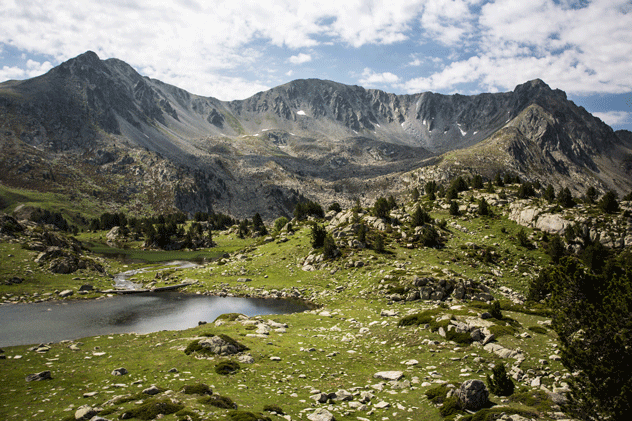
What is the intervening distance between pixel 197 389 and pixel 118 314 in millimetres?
37122

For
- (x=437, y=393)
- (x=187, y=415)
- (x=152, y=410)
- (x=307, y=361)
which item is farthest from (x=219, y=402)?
(x=437, y=393)

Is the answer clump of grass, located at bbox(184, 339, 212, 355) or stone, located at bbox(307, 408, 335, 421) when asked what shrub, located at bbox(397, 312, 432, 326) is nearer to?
stone, located at bbox(307, 408, 335, 421)

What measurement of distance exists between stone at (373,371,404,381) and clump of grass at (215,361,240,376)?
393 inches

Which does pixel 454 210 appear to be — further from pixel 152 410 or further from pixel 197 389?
pixel 152 410

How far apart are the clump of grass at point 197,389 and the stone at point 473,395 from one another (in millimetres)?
13885

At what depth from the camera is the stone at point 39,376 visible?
20641mm

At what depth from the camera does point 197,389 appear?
61.4ft

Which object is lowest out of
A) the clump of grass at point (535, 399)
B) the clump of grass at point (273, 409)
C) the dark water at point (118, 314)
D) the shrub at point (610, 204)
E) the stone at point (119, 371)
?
the dark water at point (118, 314)

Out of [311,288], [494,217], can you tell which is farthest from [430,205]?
[311,288]

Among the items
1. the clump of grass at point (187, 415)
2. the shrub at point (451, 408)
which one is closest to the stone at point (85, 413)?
the clump of grass at point (187, 415)

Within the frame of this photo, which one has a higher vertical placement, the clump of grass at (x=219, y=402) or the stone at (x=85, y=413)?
the stone at (x=85, y=413)

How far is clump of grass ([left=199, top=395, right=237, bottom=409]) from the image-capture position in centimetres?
1667

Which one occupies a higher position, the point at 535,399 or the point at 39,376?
the point at 39,376

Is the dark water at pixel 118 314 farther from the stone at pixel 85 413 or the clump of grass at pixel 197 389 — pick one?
the clump of grass at pixel 197 389
